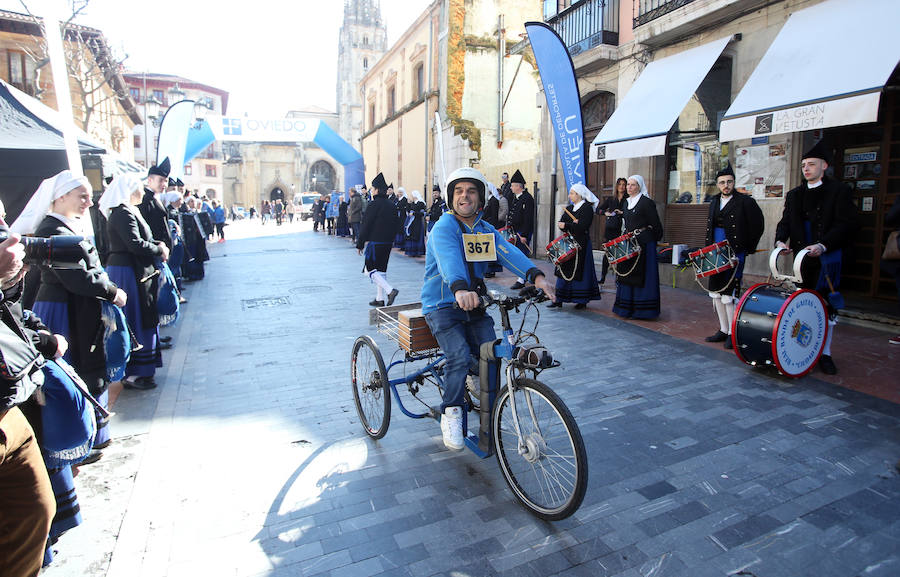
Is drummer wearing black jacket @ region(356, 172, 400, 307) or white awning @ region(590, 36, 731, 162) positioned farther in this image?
white awning @ region(590, 36, 731, 162)

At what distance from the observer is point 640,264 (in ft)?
24.6

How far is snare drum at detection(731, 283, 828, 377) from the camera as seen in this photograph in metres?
4.78

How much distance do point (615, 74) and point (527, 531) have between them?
11.2 metres

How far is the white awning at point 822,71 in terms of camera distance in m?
6.25

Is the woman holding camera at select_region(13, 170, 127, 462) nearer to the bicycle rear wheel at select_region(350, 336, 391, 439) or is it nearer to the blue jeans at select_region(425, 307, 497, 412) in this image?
the bicycle rear wheel at select_region(350, 336, 391, 439)

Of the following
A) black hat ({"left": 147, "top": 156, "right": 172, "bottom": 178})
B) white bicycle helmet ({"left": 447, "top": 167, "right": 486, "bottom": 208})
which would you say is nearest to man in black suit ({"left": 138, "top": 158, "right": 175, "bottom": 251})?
black hat ({"left": 147, "top": 156, "right": 172, "bottom": 178})

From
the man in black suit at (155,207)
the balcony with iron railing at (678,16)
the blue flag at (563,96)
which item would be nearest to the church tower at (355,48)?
the balcony with iron railing at (678,16)

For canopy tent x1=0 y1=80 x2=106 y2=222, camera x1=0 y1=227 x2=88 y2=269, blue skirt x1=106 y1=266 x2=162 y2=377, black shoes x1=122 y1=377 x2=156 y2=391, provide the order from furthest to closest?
canopy tent x1=0 y1=80 x2=106 y2=222 < black shoes x1=122 y1=377 x2=156 y2=391 < blue skirt x1=106 y1=266 x2=162 y2=377 < camera x1=0 y1=227 x2=88 y2=269

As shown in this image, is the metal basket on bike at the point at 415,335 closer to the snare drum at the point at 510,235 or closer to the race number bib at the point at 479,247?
the race number bib at the point at 479,247

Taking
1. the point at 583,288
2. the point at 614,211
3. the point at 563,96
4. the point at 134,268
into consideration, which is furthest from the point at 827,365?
the point at 134,268

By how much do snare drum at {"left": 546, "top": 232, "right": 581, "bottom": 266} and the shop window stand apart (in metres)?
3.79

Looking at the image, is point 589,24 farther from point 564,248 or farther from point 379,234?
point 379,234

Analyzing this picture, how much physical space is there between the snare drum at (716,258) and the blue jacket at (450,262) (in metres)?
3.56

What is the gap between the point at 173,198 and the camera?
9.45 metres
